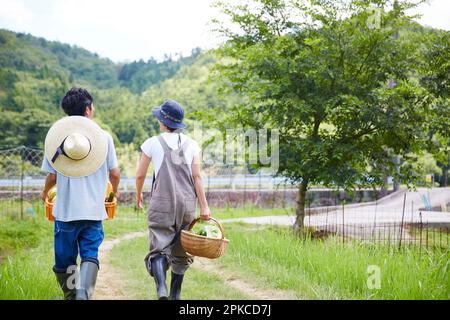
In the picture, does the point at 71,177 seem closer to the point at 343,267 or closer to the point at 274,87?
the point at 343,267

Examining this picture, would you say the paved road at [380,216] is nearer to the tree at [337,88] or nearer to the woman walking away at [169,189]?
the tree at [337,88]

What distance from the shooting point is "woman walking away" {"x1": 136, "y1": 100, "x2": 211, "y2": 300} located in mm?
3982

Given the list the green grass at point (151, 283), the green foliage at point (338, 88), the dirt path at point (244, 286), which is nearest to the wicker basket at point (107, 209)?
the green grass at point (151, 283)

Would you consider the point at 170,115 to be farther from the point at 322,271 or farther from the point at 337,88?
the point at 337,88

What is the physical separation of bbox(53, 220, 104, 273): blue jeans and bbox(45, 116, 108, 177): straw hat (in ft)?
1.22

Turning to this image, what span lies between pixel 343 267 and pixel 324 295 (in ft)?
1.91

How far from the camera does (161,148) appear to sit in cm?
397

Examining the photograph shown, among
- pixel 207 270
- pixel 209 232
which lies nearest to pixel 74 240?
pixel 209 232

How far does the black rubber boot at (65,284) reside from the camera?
3744mm

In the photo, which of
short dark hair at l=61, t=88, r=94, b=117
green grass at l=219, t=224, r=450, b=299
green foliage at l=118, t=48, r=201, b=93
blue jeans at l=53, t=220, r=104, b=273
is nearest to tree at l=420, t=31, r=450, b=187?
green grass at l=219, t=224, r=450, b=299

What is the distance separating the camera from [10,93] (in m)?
19.2

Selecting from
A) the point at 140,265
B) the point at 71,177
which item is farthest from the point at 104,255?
the point at 71,177

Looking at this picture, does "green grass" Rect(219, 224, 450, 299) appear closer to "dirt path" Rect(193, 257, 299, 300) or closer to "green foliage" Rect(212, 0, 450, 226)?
"dirt path" Rect(193, 257, 299, 300)

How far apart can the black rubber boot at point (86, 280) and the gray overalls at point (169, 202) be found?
0.54 metres
